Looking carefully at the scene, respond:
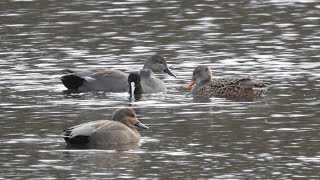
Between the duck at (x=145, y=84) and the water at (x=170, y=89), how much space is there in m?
0.21

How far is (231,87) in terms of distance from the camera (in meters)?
21.2

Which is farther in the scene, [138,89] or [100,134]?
[138,89]

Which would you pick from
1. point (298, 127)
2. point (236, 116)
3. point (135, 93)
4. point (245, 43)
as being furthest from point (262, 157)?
point (245, 43)

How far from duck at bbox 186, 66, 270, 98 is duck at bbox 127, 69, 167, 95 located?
553mm

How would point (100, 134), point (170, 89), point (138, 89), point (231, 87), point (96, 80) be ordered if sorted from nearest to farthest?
point (100, 134) → point (231, 87) → point (138, 89) → point (170, 89) → point (96, 80)

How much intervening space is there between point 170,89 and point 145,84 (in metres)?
0.44

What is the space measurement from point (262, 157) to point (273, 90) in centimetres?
622

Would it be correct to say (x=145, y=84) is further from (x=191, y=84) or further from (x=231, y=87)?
(x=231, y=87)

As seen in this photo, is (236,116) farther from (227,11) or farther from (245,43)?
(227,11)

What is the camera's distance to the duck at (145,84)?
21797mm

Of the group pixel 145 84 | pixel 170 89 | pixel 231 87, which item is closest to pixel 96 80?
pixel 145 84

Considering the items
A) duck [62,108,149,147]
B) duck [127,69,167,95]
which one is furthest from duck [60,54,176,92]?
duck [62,108,149,147]

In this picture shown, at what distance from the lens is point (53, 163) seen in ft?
49.1

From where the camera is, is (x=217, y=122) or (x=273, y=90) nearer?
(x=217, y=122)
